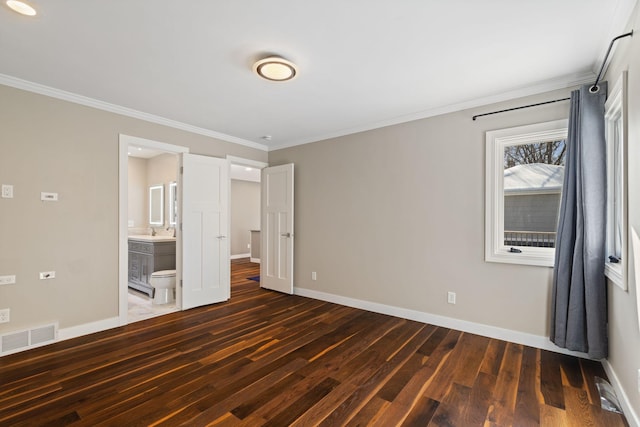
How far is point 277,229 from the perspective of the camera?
504 cm

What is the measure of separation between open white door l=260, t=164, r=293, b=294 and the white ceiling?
1.61m

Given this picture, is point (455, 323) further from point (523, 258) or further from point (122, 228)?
point (122, 228)

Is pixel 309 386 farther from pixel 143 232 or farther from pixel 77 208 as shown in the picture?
pixel 143 232

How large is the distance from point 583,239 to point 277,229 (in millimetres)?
3918

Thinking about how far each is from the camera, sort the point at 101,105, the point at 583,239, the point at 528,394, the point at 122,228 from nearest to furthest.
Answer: the point at 528,394, the point at 583,239, the point at 101,105, the point at 122,228

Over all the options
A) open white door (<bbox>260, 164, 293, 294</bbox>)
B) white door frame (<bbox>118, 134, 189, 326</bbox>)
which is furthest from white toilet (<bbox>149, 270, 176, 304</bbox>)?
open white door (<bbox>260, 164, 293, 294</bbox>)

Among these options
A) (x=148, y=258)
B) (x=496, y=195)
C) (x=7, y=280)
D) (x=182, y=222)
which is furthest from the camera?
(x=148, y=258)

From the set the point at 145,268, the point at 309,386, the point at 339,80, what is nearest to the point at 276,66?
the point at 339,80

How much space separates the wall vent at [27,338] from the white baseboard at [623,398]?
15.4 ft

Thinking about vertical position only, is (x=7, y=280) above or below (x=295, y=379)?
above

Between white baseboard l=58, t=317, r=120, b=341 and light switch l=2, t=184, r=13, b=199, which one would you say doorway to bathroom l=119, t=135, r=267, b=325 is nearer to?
white baseboard l=58, t=317, r=120, b=341

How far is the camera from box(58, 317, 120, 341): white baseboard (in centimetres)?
304

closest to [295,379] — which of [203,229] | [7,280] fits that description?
[203,229]

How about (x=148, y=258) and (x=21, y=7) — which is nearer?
(x=21, y=7)
